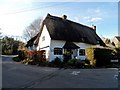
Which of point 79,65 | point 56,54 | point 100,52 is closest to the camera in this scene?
point 79,65

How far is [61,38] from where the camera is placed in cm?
3281

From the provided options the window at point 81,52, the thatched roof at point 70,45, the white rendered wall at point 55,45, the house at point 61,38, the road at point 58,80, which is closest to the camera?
the road at point 58,80

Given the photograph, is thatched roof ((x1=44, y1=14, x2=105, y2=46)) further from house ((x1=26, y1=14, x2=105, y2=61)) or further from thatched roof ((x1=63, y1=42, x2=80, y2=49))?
thatched roof ((x1=63, y1=42, x2=80, y2=49))

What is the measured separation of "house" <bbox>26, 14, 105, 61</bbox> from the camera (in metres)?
32.6

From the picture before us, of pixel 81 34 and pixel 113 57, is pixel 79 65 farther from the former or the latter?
pixel 81 34

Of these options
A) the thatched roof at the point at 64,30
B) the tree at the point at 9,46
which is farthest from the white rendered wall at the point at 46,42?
the tree at the point at 9,46

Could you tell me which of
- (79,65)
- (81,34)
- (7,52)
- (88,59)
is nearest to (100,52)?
(88,59)

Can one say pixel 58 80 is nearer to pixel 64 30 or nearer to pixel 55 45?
pixel 55 45

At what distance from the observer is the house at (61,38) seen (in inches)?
1282

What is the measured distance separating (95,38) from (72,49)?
954cm

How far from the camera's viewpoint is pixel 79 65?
25.6 m

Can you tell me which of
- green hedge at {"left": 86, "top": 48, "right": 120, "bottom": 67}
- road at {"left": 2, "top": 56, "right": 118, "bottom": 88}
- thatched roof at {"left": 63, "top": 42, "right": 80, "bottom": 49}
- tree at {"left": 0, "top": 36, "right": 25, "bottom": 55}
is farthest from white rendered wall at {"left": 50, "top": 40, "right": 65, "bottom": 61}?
tree at {"left": 0, "top": 36, "right": 25, "bottom": 55}

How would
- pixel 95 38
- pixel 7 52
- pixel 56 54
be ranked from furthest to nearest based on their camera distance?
pixel 7 52, pixel 95 38, pixel 56 54

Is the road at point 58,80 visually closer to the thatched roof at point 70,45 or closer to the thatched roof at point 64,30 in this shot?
the thatched roof at point 64,30
